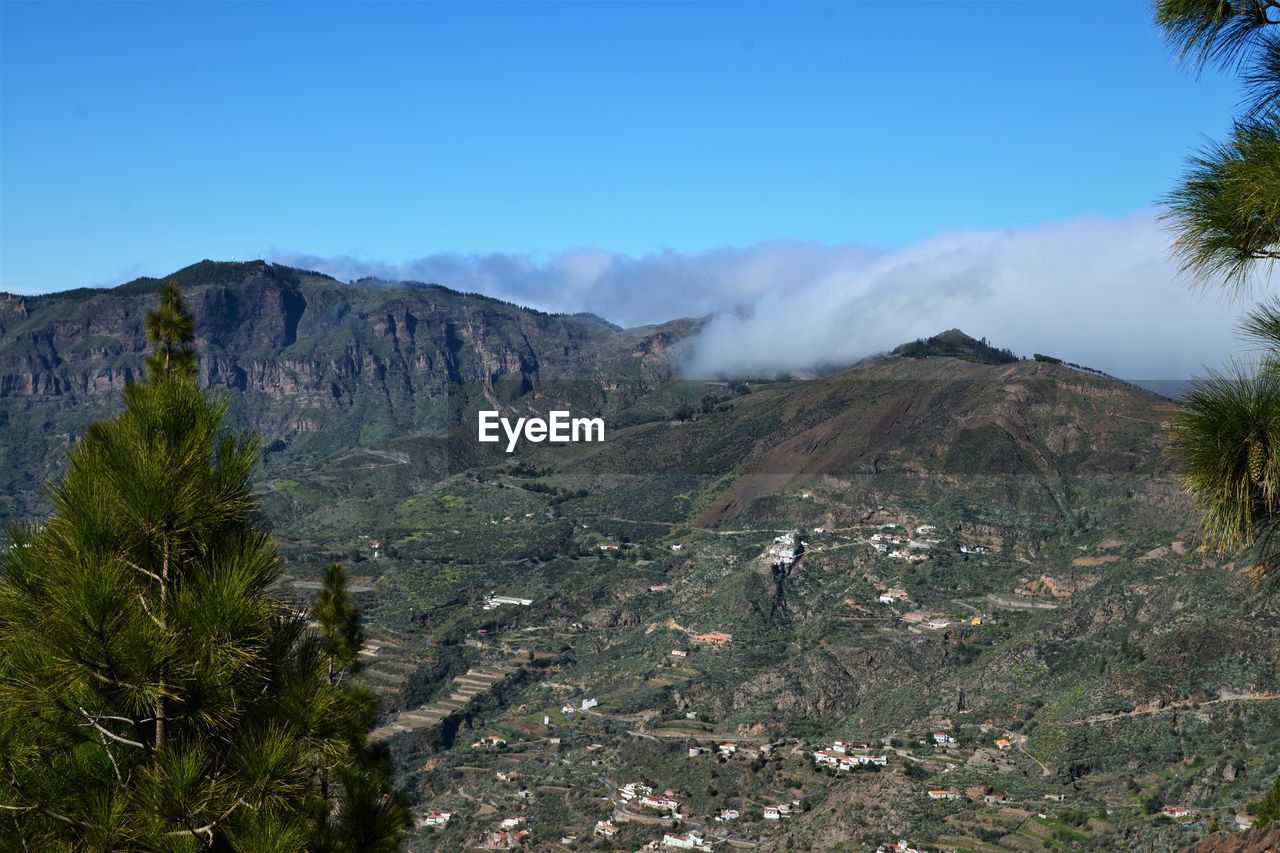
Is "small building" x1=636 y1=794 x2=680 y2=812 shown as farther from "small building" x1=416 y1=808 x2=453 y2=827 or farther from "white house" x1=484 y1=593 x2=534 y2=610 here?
"white house" x1=484 y1=593 x2=534 y2=610

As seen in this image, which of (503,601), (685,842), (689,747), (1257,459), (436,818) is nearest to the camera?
(1257,459)

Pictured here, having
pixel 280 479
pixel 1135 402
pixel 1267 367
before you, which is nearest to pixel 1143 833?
pixel 1267 367

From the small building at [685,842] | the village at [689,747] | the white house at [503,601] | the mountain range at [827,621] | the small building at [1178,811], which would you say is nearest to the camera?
the small building at [1178,811]

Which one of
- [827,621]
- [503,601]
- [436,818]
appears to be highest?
[827,621]

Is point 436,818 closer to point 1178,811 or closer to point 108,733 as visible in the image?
point 1178,811

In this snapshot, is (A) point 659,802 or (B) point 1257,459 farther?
(A) point 659,802

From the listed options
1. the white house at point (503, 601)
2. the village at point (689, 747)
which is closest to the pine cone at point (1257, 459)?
the village at point (689, 747)

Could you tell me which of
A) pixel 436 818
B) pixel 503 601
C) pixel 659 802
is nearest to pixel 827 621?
pixel 503 601

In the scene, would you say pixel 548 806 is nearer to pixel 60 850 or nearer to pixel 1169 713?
pixel 1169 713

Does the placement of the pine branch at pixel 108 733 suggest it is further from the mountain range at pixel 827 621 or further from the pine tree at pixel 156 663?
the mountain range at pixel 827 621
